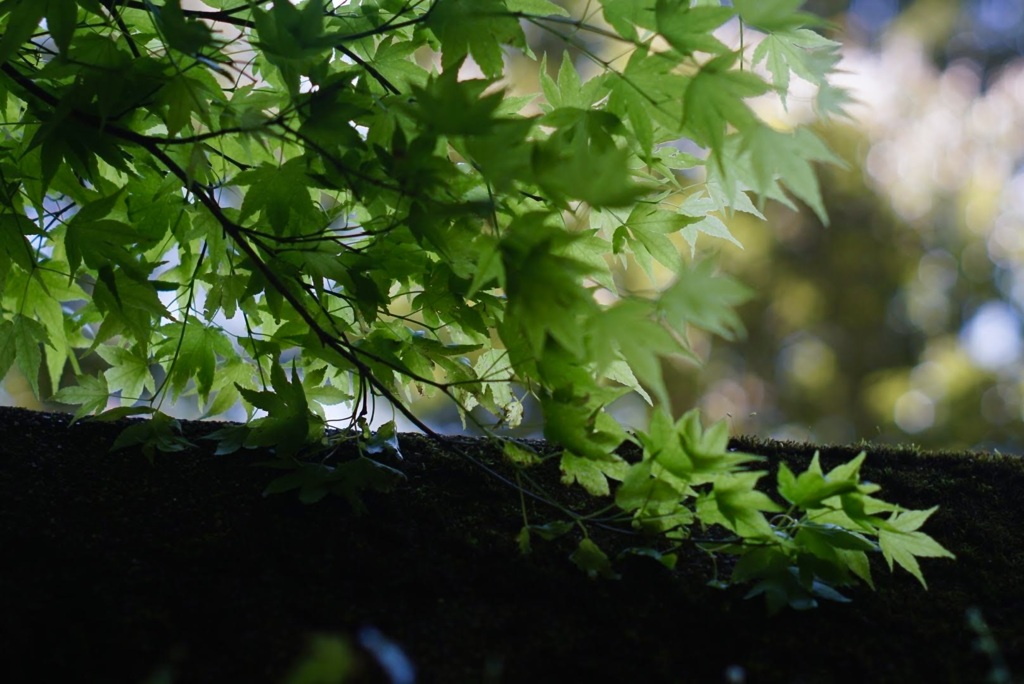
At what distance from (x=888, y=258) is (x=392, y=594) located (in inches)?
260

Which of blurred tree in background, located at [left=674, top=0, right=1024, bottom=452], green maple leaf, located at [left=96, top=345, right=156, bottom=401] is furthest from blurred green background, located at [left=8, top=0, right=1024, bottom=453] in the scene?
green maple leaf, located at [left=96, top=345, right=156, bottom=401]

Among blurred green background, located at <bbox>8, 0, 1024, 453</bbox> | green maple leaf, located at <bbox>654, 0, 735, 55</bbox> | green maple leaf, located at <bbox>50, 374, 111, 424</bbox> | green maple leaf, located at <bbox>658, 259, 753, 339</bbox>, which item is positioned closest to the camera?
green maple leaf, located at <bbox>658, 259, 753, 339</bbox>

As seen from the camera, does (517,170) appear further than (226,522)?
No

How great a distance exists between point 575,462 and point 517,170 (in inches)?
13.0

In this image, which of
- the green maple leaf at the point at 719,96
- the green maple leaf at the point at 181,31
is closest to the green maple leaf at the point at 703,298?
the green maple leaf at the point at 719,96

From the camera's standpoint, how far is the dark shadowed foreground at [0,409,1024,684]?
71 centimetres

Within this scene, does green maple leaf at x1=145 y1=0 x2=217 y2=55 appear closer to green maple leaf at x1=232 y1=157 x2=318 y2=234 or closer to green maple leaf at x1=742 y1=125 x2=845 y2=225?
green maple leaf at x1=232 y1=157 x2=318 y2=234

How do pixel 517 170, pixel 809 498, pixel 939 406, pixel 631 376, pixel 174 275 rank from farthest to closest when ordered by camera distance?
pixel 939 406 → pixel 174 275 → pixel 631 376 → pixel 809 498 → pixel 517 170

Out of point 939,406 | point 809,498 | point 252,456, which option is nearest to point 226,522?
point 252,456

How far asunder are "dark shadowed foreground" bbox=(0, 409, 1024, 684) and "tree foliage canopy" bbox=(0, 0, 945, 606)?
1.8 inches

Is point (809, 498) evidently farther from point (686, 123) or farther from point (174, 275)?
point (174, 275)

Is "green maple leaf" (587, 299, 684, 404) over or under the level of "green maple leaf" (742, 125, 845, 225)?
under

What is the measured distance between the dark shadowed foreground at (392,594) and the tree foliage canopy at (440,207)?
5cm

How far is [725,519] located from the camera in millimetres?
852
